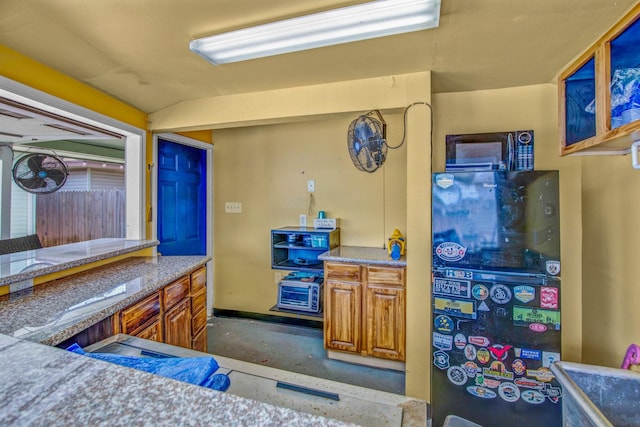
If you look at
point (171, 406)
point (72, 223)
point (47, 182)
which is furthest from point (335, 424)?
point (72, 223)

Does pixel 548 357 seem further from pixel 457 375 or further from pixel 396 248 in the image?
pixel 396 248

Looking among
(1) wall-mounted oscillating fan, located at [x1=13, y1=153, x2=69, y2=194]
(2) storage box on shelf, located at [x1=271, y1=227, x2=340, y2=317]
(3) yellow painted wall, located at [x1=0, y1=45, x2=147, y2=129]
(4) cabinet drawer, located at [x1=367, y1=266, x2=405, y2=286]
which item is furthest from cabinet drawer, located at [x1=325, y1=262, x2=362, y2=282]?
(1) wall-mounted oscillating fan, located at [x1=13, y1=153, x2=69, y2=194]

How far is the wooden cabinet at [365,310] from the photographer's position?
2322 mm

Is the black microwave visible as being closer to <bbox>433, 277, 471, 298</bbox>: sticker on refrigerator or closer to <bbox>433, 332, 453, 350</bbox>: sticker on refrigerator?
<bbox>433, 277, 471, 298</bbox>: sticker on refrigerator

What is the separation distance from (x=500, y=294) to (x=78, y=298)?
2322 millimetres

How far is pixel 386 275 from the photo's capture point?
7.68 ft

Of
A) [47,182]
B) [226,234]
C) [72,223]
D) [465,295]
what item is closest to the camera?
[465,295]

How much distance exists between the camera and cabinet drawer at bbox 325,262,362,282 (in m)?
2.44

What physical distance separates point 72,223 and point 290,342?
395cm

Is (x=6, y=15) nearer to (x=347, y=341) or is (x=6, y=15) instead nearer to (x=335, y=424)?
(x=335, y=424)

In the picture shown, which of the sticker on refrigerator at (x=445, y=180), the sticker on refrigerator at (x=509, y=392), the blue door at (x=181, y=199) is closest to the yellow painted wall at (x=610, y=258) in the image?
the sticker on refrigerator at (x=509, y=392)

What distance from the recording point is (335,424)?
49 cm

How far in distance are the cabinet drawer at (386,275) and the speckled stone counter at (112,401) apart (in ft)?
6.24

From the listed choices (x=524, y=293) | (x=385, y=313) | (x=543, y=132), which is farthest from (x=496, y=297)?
(x=543, y=132)
